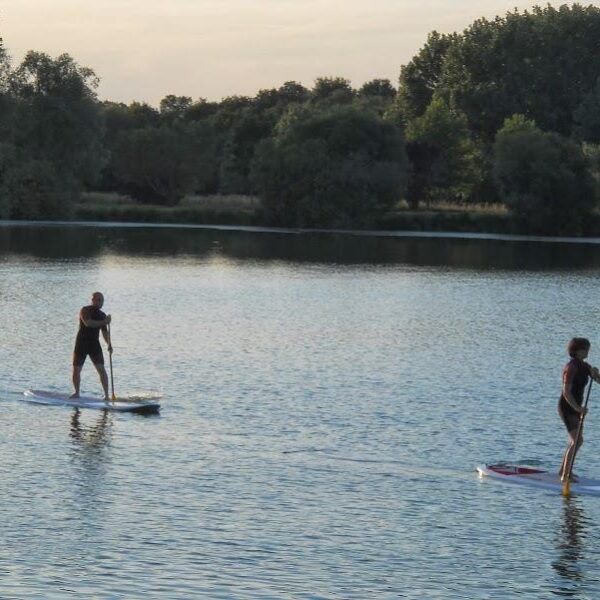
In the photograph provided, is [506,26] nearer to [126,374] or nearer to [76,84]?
[76,84]

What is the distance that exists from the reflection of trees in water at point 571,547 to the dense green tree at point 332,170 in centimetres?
11021

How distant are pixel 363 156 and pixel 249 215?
42.9 feet

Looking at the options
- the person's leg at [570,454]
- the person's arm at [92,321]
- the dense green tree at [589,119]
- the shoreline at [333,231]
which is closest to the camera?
the person's leg at [570,454]

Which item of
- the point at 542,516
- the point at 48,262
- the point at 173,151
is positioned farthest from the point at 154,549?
the point at 173,151

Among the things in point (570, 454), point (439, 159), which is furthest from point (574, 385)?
point (439, 159)

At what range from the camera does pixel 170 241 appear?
121 meters

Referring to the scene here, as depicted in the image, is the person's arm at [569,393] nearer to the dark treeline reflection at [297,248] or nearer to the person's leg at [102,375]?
the person's leg at [102,375]

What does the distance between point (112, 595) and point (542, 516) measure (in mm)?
7703

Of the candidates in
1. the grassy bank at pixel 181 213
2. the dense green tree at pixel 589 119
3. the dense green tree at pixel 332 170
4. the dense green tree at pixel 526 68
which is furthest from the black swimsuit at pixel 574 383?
the dense green tree at pixel 526 68

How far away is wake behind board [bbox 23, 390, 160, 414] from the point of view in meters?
31.7

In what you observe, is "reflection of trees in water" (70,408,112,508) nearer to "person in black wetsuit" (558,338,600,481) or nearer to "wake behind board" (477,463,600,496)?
"wake behind board" (477,463,600,496)

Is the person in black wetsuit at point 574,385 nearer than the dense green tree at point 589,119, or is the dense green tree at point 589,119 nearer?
the person in black wetsuit at point 574,385

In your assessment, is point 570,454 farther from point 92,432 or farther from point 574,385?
point 92,432

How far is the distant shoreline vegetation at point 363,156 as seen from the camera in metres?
132
